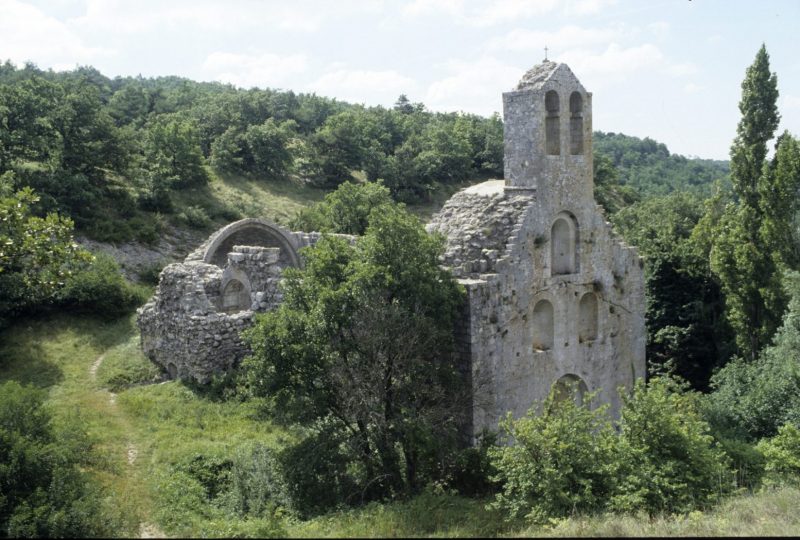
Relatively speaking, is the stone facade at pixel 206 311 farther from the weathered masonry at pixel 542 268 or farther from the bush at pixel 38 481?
the weathered masonry at pixel 542 268

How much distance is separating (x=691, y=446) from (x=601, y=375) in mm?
6388

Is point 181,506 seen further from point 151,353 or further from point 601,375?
point 601,375

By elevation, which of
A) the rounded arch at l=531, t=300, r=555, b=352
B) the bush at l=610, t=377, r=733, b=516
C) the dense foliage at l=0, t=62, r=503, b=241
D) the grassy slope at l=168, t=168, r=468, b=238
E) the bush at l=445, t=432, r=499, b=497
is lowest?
the bush at l=445, t=432, r=499, b=497

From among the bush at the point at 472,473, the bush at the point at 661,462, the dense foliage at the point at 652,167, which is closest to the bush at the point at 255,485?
the bush at the point at 472,473

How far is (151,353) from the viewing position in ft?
67.2

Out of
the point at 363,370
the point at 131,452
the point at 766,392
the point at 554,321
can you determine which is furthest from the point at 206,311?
the point at 766,392

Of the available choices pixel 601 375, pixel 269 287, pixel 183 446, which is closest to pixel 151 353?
pixel 269 287

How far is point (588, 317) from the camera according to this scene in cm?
1842

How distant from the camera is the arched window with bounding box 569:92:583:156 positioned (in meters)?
17.8

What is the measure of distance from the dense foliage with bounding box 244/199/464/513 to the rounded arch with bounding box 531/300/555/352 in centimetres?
436

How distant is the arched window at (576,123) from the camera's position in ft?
58.5

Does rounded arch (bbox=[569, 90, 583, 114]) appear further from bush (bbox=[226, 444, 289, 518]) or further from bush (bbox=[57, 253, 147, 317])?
bush (bbox=[57, 253, 147, 317])

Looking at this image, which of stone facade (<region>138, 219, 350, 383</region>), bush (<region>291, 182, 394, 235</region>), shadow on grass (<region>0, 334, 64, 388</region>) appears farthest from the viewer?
bush (<region>291, 182, 394, 235</region>)

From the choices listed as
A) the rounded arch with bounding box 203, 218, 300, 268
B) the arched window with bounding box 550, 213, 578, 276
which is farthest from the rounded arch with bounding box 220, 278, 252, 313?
the arched window with bounding box 550, 213, 578, 276
